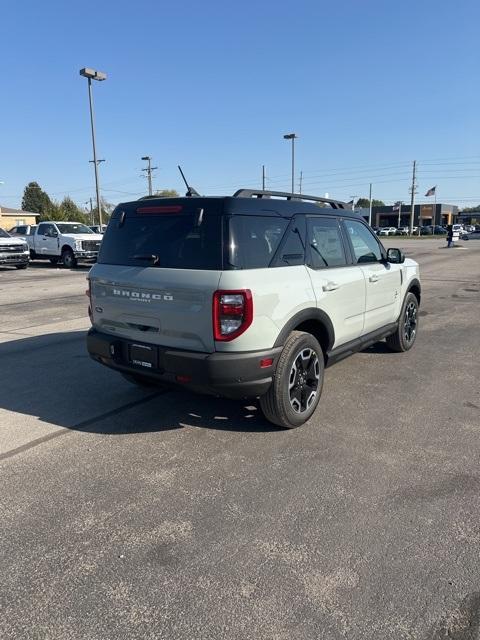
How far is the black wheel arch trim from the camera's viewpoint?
382 centimetres

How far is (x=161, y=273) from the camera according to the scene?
3.77m

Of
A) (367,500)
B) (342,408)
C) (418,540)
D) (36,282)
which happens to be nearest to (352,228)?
(342,408)

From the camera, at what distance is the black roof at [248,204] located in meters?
3.67

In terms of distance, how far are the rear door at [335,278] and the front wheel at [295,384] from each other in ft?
1.42

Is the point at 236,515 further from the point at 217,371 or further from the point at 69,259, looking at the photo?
the point at 69,259

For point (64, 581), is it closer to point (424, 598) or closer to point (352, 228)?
point (424, 598)

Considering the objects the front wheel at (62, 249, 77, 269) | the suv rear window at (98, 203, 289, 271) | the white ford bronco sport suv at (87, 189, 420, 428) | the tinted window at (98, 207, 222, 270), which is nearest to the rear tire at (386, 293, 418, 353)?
the white ford bronco sport suv at (87, 189, 420, 428)

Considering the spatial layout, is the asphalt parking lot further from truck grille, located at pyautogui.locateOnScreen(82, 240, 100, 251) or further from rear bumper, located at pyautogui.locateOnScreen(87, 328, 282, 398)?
truck grille, located at pyautogui.locateOnScreen(82, 240, 100, 251)

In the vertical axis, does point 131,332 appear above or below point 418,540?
above

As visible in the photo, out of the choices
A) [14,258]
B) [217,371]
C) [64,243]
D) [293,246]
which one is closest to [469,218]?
[64,243]

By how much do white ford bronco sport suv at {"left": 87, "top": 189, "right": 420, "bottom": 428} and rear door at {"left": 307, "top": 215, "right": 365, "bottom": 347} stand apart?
0.02 meters

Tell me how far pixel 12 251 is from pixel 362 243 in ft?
61.4

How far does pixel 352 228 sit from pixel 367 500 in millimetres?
3096

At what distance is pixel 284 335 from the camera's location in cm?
383
